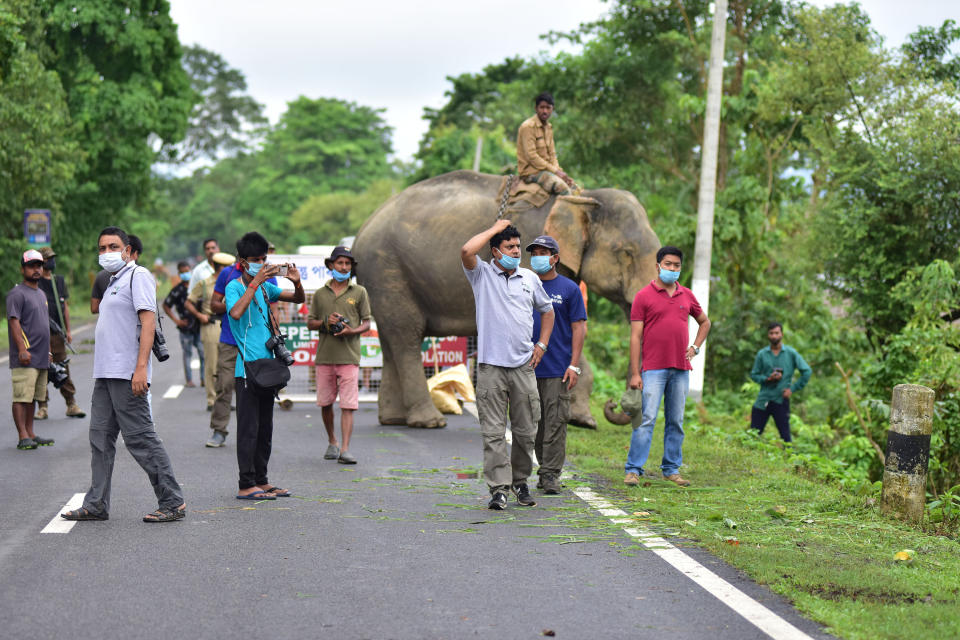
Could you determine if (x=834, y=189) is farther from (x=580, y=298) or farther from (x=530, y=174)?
(x=580, y=298)

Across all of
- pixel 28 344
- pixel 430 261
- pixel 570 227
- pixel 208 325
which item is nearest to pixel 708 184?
pixel 570 227

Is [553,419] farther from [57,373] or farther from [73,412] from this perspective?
[73,412]

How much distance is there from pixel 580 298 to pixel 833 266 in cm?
1312

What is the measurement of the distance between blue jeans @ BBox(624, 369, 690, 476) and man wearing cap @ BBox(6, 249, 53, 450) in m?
5.53

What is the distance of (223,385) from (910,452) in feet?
20.4

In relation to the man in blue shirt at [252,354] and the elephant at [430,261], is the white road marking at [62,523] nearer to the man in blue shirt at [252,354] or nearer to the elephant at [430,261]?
the man in blue shirt at [252,354]

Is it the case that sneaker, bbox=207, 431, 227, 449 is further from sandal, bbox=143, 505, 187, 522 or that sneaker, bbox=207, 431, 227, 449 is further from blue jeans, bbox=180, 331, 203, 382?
blue jeans, bbox=180, 331, 203, 382

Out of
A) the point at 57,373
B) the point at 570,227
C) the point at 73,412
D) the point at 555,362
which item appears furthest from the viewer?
the point at 73,412

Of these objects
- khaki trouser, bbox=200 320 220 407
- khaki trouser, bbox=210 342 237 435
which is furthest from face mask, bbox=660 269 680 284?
khaki trouser, bbox=200 320 220 407

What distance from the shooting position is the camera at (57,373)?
1240 centimetres

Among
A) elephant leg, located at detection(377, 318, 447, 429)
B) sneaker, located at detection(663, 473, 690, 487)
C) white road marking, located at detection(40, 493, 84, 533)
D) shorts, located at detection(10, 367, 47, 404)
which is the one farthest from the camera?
elephant leg, located at detection(377, 318, 447, 429)

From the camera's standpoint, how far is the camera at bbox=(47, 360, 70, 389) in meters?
12.4

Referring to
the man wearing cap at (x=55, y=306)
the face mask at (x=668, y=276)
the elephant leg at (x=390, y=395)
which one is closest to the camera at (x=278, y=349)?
the face mask at (x=668, y=276)

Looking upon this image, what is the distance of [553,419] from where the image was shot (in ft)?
28.7
